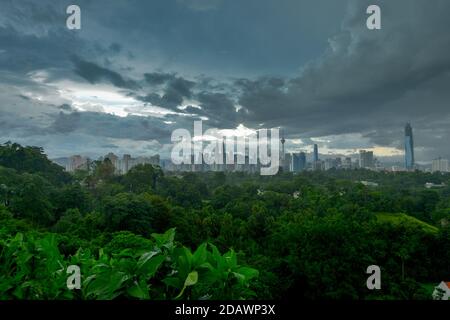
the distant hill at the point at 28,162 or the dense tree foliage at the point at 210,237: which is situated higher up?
the distant hill at the point at 28,162

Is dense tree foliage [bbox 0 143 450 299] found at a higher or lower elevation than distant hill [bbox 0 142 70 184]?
lower

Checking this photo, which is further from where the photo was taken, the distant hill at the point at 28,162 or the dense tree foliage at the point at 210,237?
the distant hill at the point at 28,162

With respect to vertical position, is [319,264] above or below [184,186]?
→ below

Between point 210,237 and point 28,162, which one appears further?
point 28,162

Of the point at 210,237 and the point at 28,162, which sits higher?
the point at 28,162

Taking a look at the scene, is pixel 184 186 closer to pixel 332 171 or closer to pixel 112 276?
pixel 332 171

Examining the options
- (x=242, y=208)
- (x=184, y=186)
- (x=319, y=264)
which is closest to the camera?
(x=319, y=264)

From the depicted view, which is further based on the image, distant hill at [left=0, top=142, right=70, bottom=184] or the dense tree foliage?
distant hill at [left=0, top=142, right=70, bottom=184]

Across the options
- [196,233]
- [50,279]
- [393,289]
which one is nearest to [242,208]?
[196,233]
